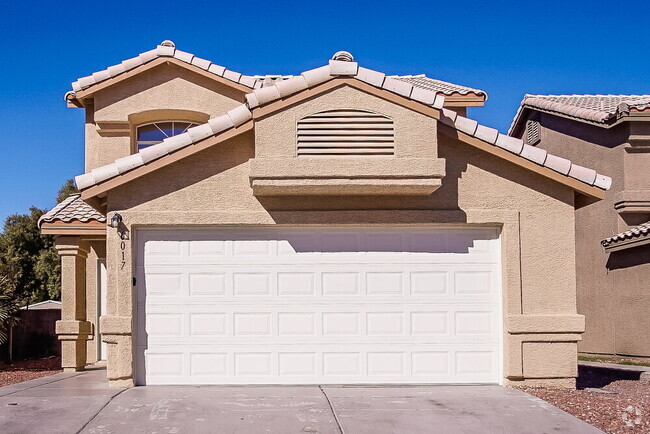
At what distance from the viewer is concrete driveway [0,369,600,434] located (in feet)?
27.6

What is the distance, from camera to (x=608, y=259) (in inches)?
741

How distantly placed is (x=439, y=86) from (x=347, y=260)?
7.46 metres

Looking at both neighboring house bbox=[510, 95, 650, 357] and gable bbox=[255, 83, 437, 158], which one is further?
neighboring house bbox=[510, 95, 650, 357]

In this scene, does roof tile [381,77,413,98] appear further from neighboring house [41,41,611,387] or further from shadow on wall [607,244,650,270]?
shadow on wall [607,244,650,270]

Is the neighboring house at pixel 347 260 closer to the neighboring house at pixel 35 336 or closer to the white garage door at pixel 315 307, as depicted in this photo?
the white garage door at pixel 315 307

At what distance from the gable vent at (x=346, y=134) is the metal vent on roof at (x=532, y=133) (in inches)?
531

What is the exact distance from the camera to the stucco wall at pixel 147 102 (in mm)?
15719

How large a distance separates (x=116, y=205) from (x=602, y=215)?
1277 cm

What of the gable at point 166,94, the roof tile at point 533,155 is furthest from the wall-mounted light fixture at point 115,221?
the roof tile at point 533,155

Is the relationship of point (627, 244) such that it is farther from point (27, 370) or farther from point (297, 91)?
point (27, 370)

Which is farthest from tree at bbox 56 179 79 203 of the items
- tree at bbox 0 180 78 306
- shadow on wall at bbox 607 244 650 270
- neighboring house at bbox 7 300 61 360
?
shadow on wall at bbox 607 244 650 270

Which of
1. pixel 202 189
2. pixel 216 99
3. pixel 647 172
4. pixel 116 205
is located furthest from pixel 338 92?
pixel 647 172

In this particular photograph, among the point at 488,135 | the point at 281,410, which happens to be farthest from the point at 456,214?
the point at 281,410

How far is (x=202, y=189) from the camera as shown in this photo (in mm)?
11008
